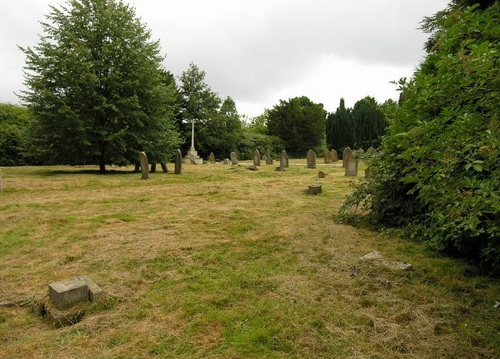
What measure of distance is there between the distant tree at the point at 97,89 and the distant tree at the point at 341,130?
2777cm

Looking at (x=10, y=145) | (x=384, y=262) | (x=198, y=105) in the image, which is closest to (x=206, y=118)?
(x=198, y=105)

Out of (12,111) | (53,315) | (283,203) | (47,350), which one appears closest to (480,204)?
(47,350)

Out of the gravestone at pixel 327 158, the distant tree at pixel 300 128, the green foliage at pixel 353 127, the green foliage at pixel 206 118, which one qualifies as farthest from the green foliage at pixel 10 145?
the green foliage at pixel 353 127

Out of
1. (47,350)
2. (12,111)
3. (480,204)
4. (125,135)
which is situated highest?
(12,111)

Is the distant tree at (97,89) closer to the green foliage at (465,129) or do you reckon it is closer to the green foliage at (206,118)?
the green foliage at (465,129)

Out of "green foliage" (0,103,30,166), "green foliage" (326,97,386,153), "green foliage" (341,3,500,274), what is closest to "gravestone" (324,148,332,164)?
"green foliage" (326,97,386,153)

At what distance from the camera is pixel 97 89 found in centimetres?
1709

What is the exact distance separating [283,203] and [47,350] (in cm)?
668

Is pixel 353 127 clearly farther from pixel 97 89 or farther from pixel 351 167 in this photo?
pixel 97 89

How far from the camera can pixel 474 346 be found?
259cm

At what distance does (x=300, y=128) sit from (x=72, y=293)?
142 feet

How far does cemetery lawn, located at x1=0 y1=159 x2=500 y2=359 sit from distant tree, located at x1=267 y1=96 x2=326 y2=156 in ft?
126

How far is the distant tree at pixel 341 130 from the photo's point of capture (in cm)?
4038

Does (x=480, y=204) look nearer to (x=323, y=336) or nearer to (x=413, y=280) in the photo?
(x=323, y=336)
